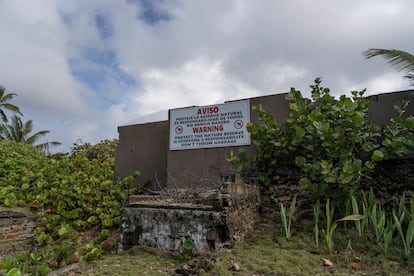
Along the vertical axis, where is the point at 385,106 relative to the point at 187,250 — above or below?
above

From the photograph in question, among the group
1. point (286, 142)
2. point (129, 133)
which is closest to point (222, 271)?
point (286, 142)

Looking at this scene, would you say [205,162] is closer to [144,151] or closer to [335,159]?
[144,151]

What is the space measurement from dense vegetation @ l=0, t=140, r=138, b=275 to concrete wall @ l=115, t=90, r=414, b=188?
0.67m

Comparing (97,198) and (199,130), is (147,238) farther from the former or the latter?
(199,130)

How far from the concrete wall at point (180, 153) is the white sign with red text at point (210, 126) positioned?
0.12m

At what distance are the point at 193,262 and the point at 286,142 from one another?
7.05 feet

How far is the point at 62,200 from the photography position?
5.48 m

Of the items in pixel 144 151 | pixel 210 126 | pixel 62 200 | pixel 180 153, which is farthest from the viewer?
pixel 144 151

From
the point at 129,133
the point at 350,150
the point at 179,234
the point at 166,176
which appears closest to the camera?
the point at 179,234

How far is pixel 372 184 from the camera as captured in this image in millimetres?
4266

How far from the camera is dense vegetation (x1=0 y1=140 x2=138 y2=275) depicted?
387cm

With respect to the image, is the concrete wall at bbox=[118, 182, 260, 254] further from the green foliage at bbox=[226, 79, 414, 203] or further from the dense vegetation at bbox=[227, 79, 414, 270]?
the green foliage at bbox=[226, 79, 414, 203]

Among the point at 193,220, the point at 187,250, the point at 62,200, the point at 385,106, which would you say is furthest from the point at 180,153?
the point at 385,106

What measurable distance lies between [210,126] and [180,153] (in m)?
0.79
